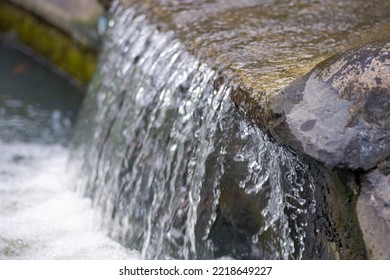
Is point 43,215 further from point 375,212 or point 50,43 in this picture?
point 50,43

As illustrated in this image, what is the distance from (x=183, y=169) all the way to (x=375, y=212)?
111 cm

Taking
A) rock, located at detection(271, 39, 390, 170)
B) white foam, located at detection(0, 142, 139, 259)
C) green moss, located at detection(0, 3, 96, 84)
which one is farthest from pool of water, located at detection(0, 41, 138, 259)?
rock, located at detection(271, 39, 390, 170)

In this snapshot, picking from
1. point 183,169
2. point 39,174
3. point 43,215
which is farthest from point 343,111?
point 39,174

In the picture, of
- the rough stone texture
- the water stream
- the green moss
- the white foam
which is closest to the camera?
the rough stone texture

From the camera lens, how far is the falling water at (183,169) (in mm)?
2625

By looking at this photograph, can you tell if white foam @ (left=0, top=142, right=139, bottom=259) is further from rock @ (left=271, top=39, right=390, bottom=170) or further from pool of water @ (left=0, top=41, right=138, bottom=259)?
rock @ (left=271, top=39, right=390, bottom=170)

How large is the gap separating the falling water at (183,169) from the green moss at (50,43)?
164 cm

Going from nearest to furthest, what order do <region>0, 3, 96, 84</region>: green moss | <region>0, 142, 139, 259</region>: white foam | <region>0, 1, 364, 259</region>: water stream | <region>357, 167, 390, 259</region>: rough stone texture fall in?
<region>357, 167, 390, 259</region>: rough stone texture
<region>0, 1, 364, 259</region>: water stream
<region>0, 142, 139, 259</region>: white foam
<region>0, 3, 96, 84</region>: green moss

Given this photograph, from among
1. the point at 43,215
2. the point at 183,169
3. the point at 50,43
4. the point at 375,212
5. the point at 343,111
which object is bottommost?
the point at 43,215

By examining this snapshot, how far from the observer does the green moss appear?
5395 millimetres

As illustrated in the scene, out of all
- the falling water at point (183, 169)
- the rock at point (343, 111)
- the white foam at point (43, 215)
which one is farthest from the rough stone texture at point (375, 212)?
the white foam at point (43, 215)

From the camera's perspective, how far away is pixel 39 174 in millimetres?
3949

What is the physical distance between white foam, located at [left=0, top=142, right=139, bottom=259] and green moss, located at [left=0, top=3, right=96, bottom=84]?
1.28m

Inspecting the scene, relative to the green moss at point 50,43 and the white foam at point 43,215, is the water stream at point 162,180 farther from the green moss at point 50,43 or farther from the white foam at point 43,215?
the green moss at point 50,43
